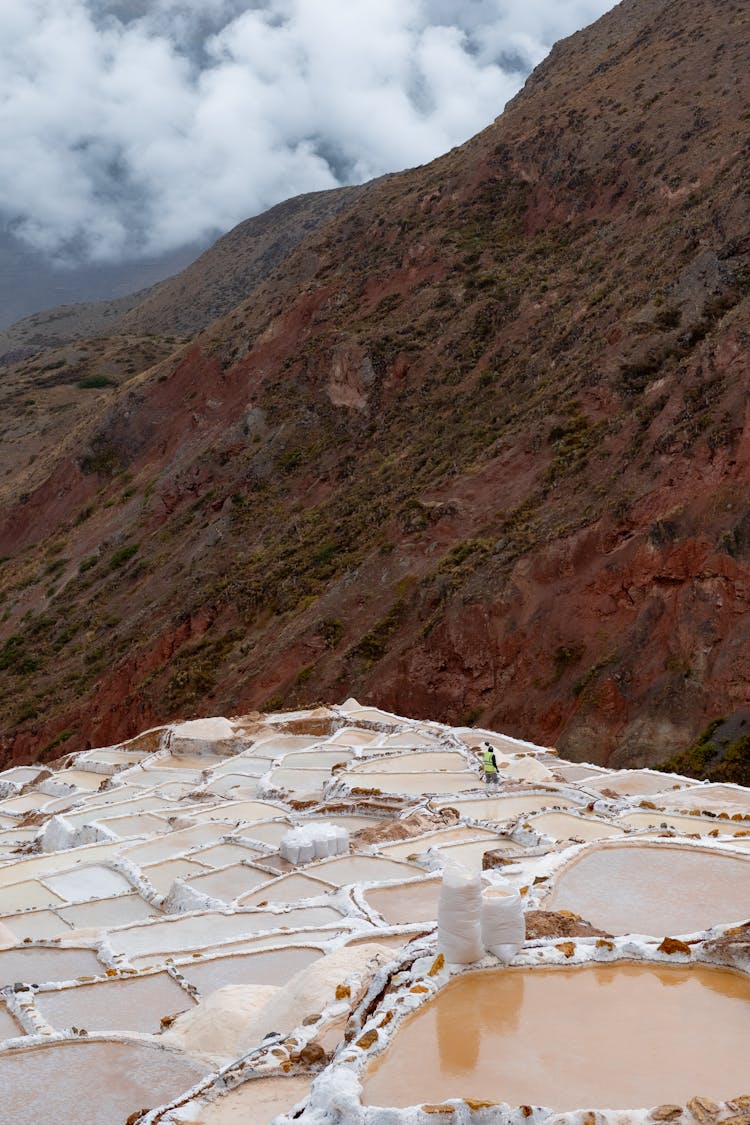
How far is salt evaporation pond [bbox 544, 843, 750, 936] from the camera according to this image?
6750 mm

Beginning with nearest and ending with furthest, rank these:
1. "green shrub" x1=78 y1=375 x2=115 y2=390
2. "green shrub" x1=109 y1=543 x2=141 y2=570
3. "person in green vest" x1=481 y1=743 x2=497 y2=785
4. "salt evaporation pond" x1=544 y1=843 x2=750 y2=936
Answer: "salt evaporation pond" x1=544 y1=843 x2=750 y2=936 → "person in green vest" x1=481 y1=743 x2=497 y2=785 → "green shrub" x1=109 y1=543 x2=141 y2=570 → "green shrub" x1=78 y1=375 x2=115 y2=390

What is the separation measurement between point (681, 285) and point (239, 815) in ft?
59.9

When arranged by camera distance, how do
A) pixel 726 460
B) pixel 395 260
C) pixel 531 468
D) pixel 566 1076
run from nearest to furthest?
pixel 566 1076 → pixel 726 460 → pixel 531 468 → pixel 395 260

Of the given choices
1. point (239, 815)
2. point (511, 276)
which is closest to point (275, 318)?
point (511, 276)

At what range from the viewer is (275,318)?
44.0 m

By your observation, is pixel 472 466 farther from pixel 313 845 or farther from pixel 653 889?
pixel 653 889

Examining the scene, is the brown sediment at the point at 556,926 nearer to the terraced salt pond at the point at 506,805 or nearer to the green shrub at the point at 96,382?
the terraced salt pond at the point at 506,805

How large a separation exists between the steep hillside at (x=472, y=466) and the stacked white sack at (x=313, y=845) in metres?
7.56

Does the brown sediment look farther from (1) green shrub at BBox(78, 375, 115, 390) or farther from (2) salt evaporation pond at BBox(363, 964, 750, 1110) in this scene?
(1) green shrub at BBox(78, 375, 115, 390)

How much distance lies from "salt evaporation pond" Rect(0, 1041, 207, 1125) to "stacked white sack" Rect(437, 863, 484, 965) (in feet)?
6.33

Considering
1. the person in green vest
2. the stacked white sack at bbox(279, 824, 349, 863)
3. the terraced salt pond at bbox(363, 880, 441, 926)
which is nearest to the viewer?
the terraced salt pond at bbox(363, 880, 441, 926)

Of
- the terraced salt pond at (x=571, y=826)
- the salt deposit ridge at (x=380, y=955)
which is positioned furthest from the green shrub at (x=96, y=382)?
the terraced salt pond at (x=571, y=826)

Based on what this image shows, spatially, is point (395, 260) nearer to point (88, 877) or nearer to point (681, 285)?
point (681, 285)

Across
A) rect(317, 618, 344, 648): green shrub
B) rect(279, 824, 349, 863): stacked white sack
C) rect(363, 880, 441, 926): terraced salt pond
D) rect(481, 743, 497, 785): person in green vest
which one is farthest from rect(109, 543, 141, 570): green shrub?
rect(363, 880, 441, 926): terraced salt pond
